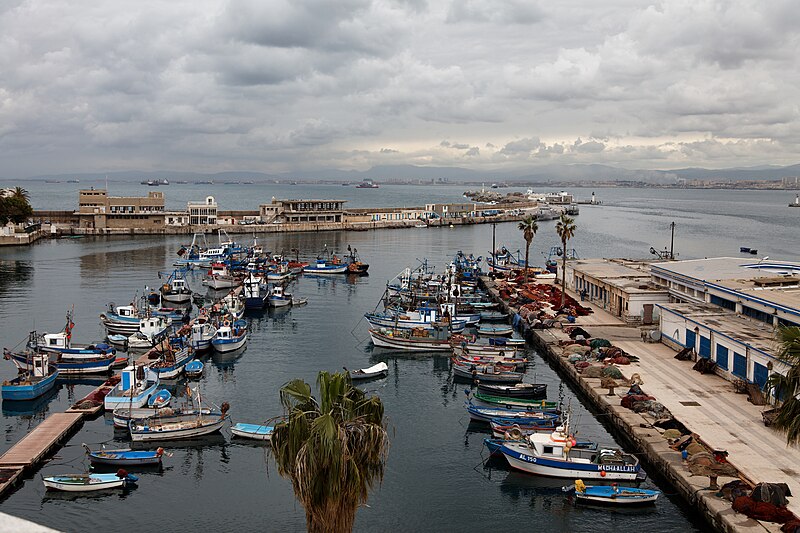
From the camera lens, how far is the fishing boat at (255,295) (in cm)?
6406

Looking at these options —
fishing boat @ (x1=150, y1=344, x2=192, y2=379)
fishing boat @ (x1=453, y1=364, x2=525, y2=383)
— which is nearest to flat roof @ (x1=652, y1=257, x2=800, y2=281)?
fishing boat @ (x1=453, y1=364, x2=525, y2=383)

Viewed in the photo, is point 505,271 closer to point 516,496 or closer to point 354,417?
point 516,496

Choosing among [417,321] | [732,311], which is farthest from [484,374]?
[732,311]

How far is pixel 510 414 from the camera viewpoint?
112ft

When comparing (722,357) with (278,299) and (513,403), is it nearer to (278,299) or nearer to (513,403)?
(513,403)

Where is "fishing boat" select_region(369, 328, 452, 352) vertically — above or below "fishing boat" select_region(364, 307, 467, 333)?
below

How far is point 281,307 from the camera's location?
65875 millimetres

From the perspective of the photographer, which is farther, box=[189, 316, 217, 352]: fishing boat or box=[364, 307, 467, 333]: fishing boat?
box=[364, 307, 467, 333]: fishing boat

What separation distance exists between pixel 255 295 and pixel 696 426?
4350 centimetres

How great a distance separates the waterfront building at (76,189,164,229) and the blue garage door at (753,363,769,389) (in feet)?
381

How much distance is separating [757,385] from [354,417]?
25.7 meters

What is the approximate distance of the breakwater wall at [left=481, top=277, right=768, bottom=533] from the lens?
22855 millimetres

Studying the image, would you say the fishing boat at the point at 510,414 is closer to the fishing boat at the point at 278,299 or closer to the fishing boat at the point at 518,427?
the fishing boat at the point at 518,427

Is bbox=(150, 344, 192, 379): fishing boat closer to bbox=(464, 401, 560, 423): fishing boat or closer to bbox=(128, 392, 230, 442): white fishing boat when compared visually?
bbox=(128, 392, 230, 442): white fishing boat
